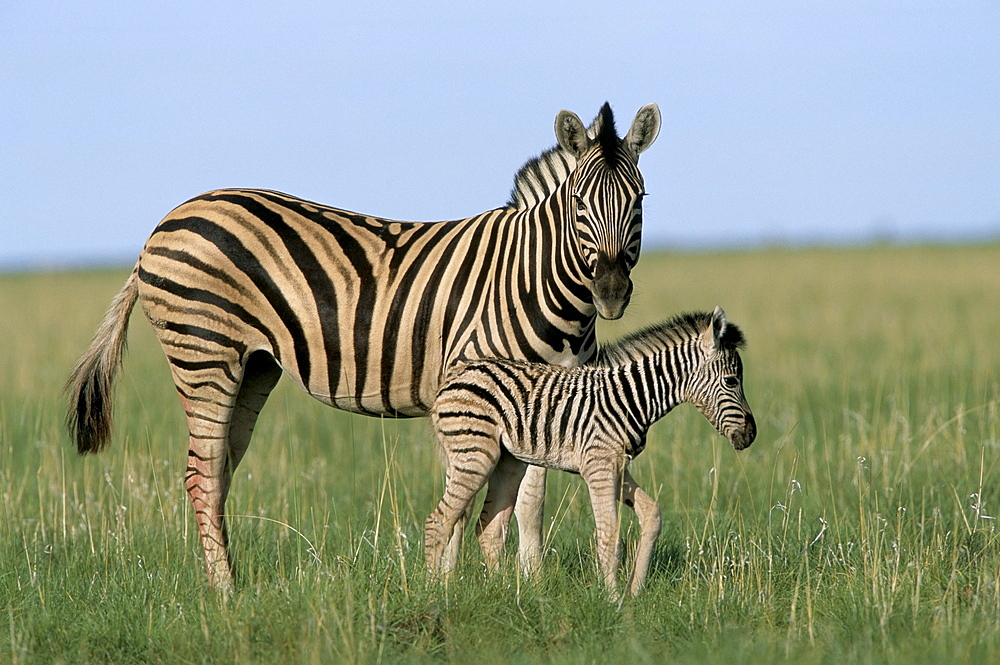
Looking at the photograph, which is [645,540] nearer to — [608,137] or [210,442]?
[608,137]

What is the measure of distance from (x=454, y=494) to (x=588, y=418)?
81cm

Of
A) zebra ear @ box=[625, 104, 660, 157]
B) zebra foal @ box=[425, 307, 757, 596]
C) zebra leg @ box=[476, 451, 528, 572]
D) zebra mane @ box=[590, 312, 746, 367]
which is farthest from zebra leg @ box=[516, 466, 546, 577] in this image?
zebra ear @ box=[625, 104, 660, 157]

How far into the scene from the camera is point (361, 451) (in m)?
10.3

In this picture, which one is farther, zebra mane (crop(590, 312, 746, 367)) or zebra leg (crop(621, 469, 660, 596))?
zebra mane (crop(590, 312, 746, 367))

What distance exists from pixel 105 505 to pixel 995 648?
626 cm

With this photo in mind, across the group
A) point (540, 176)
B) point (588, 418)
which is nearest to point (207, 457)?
point (588, 418)

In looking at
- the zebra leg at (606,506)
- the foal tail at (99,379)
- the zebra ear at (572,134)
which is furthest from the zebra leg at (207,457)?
the zebra ear at (572,134)

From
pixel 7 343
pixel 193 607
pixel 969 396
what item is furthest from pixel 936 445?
pixel 7 343

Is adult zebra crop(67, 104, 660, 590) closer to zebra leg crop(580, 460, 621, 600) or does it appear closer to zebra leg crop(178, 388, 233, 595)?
zebra leg crop(178, 388, 233, 595)

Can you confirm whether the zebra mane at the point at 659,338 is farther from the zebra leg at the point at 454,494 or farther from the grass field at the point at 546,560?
the grass field at the point at 546,560

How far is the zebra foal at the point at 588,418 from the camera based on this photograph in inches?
211

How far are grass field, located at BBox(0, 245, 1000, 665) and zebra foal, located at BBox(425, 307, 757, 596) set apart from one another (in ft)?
1.14

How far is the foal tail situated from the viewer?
270 inches

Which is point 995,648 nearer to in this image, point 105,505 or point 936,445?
point 936,445
